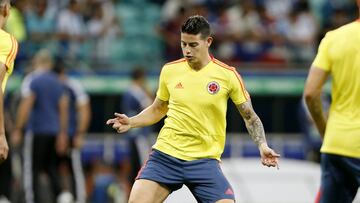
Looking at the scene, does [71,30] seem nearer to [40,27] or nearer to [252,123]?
[40,27]

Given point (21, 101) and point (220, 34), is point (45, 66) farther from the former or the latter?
point (220, 34)

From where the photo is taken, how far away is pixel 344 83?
8.60 metres

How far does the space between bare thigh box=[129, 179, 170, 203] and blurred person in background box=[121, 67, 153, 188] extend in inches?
300

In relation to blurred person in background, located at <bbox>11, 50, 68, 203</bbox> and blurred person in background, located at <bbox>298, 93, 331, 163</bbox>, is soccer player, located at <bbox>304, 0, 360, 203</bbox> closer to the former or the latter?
blurred person in background, located at <bbox>11, 50, 68, 203</bbox>

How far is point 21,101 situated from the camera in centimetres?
1575

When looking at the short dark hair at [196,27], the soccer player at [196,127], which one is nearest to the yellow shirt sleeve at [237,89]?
the soccer player at [196,127]

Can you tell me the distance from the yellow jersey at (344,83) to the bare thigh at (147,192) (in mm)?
1522

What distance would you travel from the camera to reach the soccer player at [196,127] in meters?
9.34

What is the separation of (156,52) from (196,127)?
1198 centimetres

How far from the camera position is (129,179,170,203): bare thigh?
9258mm

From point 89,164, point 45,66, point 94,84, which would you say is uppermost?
point 45,66

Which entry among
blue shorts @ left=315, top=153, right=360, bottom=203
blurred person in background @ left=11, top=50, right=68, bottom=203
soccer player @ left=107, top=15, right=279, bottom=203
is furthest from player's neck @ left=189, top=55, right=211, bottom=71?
blurred person in background @ left=11, top=50, right=68, bottom=203

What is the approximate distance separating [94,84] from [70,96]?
365cm

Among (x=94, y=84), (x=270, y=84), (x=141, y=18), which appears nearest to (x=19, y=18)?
(x=94, y=84)
